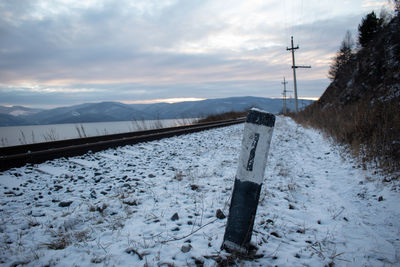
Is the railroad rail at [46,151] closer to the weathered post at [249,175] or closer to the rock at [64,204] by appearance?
the rock at [64,204]

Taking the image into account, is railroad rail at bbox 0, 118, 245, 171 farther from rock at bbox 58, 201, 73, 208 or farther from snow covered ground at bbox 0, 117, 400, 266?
rock at bbox 58, 201, 73, 208

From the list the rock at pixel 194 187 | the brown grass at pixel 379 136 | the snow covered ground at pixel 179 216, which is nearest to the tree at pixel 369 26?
the brown grass at pixel 379 136

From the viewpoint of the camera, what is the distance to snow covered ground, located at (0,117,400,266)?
1703 mm

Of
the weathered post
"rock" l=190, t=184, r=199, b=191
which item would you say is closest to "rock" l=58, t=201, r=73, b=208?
"rock" l=190, t=184, r=199, b=191

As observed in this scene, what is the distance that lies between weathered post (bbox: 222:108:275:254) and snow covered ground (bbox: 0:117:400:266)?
0.65 feet

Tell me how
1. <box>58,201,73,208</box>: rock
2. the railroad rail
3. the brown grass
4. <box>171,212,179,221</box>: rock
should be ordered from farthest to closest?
the railroad rail, the brown grass, <box>58,201,73,208</box>: rock, <box>171,212,179,221</box>: rock

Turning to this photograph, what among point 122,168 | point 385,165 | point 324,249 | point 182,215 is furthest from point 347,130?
point 122,168

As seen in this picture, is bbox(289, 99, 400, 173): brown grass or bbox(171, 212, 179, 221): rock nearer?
bbox(171, 212, 179, 221): rock

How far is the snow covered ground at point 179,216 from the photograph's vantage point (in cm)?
170

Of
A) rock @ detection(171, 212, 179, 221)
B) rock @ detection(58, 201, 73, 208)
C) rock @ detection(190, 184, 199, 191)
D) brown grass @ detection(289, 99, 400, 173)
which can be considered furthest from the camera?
brown grass @ detection(289, 99, 400, 173)

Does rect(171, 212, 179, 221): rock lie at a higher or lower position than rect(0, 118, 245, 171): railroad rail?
lower

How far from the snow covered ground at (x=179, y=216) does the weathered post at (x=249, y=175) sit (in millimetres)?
197

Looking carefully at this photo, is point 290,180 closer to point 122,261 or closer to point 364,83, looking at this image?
point 122,261

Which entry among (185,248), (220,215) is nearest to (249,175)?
(185,248)
